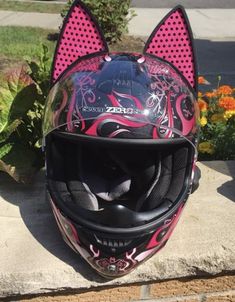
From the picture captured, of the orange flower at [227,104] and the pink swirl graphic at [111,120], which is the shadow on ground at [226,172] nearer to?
the orange flower at [227,104]

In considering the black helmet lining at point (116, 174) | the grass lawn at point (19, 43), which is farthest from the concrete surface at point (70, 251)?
the grass lawn at point (19, 43)

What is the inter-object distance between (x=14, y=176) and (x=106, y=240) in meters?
0.73

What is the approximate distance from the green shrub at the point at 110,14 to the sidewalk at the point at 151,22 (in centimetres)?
92

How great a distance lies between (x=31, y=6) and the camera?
35.6 feet

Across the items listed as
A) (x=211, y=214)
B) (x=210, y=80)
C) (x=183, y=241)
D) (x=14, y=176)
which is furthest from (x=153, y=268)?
(x=210, y=80)

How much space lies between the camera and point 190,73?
2.39 metres

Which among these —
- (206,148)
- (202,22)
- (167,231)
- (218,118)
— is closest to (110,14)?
(202,22)

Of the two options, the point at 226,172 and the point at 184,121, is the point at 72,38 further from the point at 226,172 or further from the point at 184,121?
the point at 226,172

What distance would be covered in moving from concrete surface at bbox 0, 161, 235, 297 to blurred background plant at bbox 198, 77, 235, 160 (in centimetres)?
58

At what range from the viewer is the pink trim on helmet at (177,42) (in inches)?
94.0

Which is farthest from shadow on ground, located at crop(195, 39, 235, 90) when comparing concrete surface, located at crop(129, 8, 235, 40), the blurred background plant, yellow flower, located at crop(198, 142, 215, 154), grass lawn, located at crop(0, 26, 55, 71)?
yellow flower, located at crop(198, 142, 215, 154)

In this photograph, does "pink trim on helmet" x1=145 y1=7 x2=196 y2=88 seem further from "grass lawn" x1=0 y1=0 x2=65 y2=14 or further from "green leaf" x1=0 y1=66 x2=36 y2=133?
"grass lawn" x1=0 y1=0 x2=65 y2=14

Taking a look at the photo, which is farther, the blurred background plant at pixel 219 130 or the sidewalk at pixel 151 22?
the sidewalk at pixel 151 22

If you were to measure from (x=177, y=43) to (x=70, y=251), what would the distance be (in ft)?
3.52
